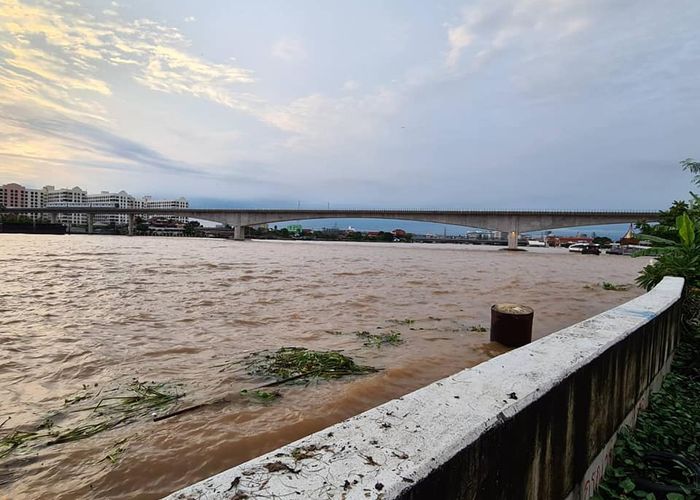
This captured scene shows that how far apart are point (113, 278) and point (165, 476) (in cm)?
1434

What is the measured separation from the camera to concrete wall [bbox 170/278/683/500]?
1.12 metres

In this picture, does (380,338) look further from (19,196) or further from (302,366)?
(19,196)

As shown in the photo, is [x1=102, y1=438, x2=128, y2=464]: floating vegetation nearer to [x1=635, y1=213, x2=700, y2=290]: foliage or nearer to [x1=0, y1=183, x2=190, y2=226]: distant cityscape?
[x1=635, y1=213, x2=700, y2=290]: foliage

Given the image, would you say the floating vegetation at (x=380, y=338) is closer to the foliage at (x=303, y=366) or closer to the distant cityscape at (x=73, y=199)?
the foliage at (x=303, y=366)

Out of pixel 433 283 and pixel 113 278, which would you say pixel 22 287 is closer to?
pixel 113 278

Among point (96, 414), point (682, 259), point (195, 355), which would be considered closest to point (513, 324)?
point (682, 259)

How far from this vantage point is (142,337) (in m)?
6.96

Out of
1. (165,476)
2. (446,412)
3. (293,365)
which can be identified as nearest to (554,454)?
(446,412)

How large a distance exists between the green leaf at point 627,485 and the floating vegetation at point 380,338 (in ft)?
14.7

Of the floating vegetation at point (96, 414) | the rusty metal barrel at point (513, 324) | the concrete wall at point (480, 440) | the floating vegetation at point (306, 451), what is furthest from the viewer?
the rusty metal barrel at point (513, 324)

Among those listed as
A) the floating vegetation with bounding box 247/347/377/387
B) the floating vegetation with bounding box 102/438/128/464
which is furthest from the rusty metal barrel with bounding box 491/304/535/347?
the floating vegetation with bounding box 102/438/128/464

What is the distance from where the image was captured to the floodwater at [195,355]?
10.5 feet

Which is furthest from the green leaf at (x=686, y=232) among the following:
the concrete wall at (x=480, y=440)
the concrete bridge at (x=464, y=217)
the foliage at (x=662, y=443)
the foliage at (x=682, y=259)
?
the concrete bridge at (x=464, y=217)

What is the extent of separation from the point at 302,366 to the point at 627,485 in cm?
382
